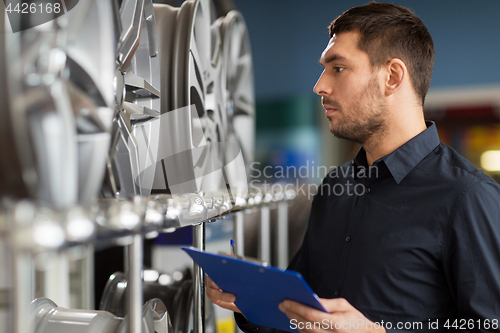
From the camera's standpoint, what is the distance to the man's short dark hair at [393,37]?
38.9 inches

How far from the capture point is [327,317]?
1.88 feet

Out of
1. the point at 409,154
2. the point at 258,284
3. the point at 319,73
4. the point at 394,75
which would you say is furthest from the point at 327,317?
the point at 319,73

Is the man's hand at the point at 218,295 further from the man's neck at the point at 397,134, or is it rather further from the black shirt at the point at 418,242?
the man's neck at the point at 397,134

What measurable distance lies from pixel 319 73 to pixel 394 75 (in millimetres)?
3149

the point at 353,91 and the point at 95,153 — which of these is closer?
the point at 95,153

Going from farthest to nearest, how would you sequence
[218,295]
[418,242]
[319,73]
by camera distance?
[319,73] → [418,242] → [218,295]

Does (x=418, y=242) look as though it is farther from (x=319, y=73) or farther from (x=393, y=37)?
(x=319, y=73)

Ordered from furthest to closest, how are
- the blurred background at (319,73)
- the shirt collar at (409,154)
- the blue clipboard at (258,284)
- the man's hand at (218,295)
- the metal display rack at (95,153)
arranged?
the blurred background at (319,73) → the shirt collar at (409,154) → the man's hand at (218,295) → the blue clipboard at (258,284) → the metal display rack at (95,153)

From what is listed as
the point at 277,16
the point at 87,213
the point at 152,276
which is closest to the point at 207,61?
the point at 152,276

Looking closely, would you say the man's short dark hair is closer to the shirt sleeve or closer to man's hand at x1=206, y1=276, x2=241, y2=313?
the shirt sleeve

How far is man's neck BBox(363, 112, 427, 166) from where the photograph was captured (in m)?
0.98

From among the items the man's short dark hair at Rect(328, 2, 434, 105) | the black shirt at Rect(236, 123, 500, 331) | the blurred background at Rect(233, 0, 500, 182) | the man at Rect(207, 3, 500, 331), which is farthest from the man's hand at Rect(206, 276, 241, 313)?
the blurred background at Rect(233, 0, 500, 182)

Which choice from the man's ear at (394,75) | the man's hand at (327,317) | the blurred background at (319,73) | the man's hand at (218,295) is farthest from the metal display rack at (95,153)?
the blurred background at (319,73)

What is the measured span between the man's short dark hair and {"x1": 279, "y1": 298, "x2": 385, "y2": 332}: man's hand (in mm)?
588
